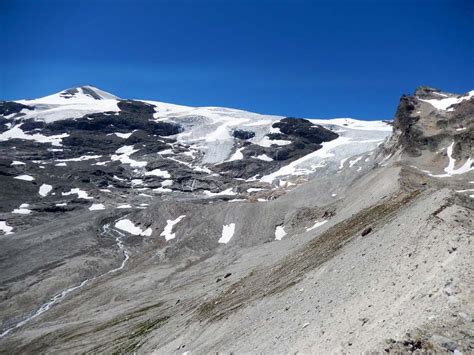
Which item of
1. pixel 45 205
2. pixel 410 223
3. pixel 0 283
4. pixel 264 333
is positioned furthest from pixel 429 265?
pixel 45 205

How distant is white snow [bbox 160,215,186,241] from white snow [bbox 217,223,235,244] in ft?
43.7

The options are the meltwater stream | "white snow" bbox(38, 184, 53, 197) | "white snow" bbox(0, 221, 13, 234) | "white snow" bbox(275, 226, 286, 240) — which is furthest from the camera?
"white snow" bbox(38, 184, 53, 197)

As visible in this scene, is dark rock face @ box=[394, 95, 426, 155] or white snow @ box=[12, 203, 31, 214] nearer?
dark rock face @ box=[394, 95, 426, 155]

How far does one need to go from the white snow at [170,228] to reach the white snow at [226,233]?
525 inches

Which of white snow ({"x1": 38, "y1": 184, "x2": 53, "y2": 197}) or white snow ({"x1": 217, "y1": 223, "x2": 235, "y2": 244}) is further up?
white snow ({"x1": 217, "y1": 223, "x2": 235, "y2": 244})

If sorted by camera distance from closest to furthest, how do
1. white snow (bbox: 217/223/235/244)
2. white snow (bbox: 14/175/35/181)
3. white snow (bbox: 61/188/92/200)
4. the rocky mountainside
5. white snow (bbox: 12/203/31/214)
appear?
the rocky mountainside < white snow (bbox: 217/223/235/244) < white snow (bbox: 12/203/31/214) < white snow (bbox: 61/188/92/200) < white snow (bbox: 14/175/35/181)

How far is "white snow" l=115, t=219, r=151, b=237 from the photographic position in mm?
111225

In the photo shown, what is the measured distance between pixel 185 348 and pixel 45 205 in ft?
457

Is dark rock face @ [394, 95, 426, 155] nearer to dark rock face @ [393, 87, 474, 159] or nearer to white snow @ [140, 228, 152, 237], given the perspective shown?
dark rock face @ [393, 87, 474, 159]

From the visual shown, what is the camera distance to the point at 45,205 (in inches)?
6048

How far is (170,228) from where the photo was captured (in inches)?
4254

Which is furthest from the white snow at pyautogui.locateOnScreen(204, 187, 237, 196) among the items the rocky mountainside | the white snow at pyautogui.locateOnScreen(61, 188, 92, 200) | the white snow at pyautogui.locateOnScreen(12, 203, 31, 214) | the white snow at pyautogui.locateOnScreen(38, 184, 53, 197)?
the white snow at pyautogui.locateOnScreen(12, 203, 31, 214)

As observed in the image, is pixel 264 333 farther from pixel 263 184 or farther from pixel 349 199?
pixel 263 184

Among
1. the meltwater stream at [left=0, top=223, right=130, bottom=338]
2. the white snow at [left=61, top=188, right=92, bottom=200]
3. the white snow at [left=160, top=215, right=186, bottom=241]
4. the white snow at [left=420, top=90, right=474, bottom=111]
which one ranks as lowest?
the meltwater stream at [left=0, top=223, right=130, bottom=338]
